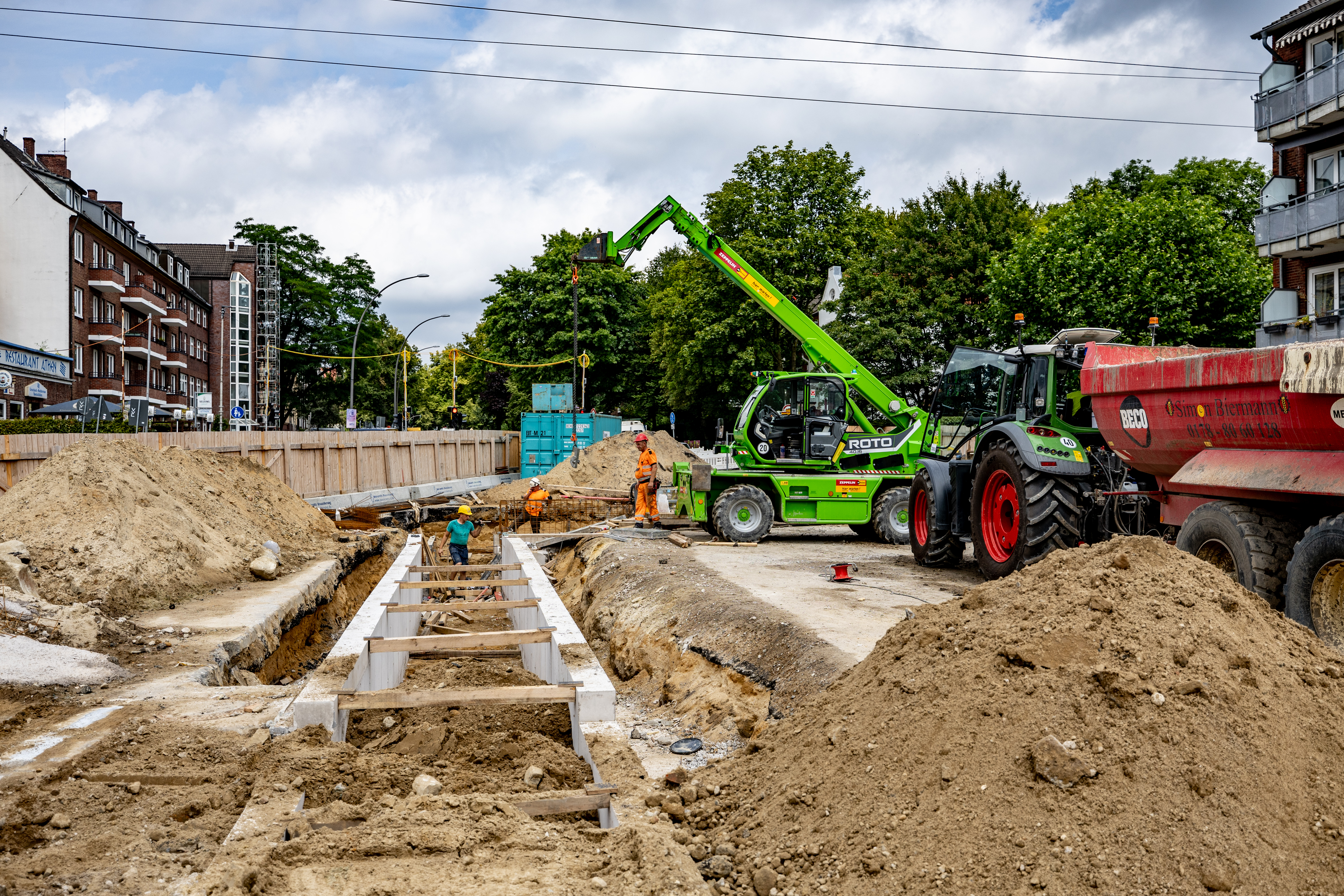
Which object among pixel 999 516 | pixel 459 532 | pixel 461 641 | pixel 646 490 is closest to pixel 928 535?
pixel 999 516

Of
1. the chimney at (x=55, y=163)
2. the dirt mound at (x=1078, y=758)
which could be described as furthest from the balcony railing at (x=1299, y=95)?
the chimney at (x=55, y=163)

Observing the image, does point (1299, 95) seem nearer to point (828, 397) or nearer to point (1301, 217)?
point (1301, 217)

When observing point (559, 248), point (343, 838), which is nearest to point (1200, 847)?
point (343, 838)

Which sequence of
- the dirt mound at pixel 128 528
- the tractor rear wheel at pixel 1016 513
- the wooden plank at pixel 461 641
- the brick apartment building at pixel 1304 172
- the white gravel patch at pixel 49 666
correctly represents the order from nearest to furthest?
the wooden plank at pixel 461 641 → the white gravel patch at pixel 49 666 → the tractor rear wheel at pixel 1016 513 → the dirt mound at pixel 128 528 → the brick apartment building at pixel 1304 172

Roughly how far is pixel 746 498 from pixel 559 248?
36478 millimetres

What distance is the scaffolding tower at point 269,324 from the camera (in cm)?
5394

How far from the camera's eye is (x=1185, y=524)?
672 cm

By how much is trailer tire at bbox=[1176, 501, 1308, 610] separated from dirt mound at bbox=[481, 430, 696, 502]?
19.8m

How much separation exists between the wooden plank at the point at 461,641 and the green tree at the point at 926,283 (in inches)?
1011

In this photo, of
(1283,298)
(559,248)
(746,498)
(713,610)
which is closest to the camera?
(713,610)

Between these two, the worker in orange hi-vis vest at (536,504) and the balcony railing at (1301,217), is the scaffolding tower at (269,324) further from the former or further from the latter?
the balcony railing at (1301,217)

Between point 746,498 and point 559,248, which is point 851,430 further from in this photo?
point 559,248

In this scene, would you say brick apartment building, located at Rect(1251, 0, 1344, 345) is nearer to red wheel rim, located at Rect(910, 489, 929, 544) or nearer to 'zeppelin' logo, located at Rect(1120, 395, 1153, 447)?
red wheel rim, located at Rect(910, 489, 929, 544)

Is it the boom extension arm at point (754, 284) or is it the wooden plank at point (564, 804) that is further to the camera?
the boom extension arm at point (754, 284)
